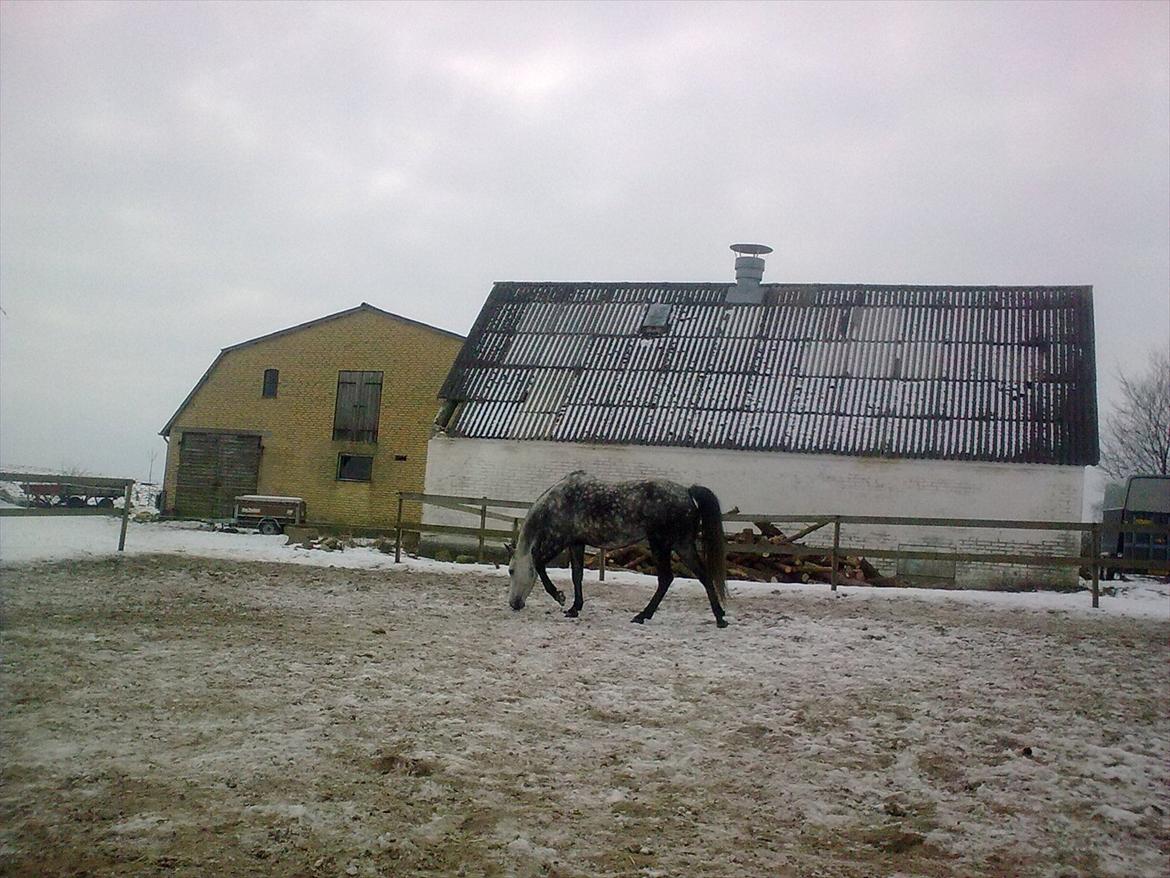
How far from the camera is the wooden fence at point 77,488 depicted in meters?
9.09

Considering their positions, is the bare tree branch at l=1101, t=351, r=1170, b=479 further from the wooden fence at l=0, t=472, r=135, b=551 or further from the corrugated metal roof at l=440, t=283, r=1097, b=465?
the wooden fence at l=0, t=472, r=135, b=551

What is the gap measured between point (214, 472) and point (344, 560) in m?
9.71

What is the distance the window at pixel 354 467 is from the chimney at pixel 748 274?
8.40 meters

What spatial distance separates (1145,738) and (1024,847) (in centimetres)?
196

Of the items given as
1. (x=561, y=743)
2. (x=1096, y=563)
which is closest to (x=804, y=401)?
(x=1096, y=563)

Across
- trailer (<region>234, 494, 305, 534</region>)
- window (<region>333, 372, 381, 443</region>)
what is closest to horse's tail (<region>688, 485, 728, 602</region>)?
trailer (<region>234, 494, 305, 534</region>)

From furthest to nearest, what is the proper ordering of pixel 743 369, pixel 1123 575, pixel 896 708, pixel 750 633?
pixel 743 369 < pixel 1123 575 < pixel 750 633 < pixel 896 708

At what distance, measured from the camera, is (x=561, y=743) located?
510 centimetres

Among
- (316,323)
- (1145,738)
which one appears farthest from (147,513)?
(1145,738)

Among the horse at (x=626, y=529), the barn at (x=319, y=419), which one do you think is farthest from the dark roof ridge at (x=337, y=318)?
the horse at (x=626, y=529)

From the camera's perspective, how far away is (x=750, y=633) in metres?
8.43

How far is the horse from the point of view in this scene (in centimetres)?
920

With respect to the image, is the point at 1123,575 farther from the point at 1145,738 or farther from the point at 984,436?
the point at 1145,738

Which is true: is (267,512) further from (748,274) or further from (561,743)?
(561,743)
